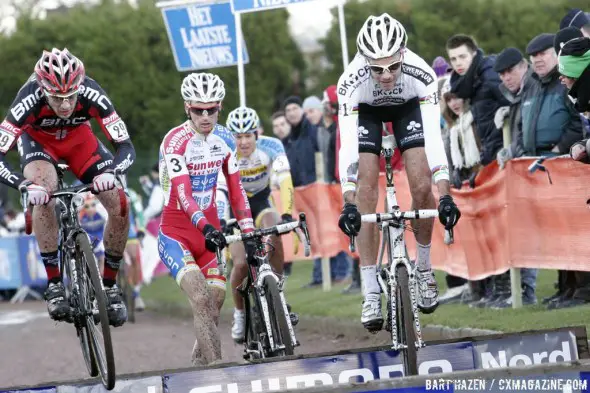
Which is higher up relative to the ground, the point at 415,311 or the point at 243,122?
the point at 243,122

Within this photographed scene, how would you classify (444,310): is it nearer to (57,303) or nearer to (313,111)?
(57,303)

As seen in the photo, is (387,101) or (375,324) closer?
(375,324)

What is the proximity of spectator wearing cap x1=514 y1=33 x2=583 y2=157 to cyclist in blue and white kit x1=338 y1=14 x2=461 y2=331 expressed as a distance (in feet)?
9.36

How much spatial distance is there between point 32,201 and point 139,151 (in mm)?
32247

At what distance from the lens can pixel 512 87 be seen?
13055 mm

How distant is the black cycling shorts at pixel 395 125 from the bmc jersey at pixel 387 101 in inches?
0.9

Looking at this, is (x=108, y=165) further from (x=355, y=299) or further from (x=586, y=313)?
(x=355, y=299)

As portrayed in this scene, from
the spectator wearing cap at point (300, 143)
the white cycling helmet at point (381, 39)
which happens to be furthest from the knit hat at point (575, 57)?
the spectator wearing cap at point (300, 143)

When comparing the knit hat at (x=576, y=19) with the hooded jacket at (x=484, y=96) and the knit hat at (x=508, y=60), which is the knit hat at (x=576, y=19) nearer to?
the knit hat at (x=508, y=60)

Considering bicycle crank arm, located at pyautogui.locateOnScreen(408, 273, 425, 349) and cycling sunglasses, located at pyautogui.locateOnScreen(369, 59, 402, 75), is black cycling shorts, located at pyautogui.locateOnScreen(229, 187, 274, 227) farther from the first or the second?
bicycle crank arm, located at pyautogui.locateOnScreen(408, 273, 425, 349)

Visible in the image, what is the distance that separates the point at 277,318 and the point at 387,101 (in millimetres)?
1819

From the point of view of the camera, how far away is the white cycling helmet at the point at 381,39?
902 centimetres

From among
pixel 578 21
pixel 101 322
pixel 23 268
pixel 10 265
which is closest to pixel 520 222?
pixel 578 21

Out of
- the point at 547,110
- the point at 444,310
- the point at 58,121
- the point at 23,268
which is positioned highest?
the point at 58,121
